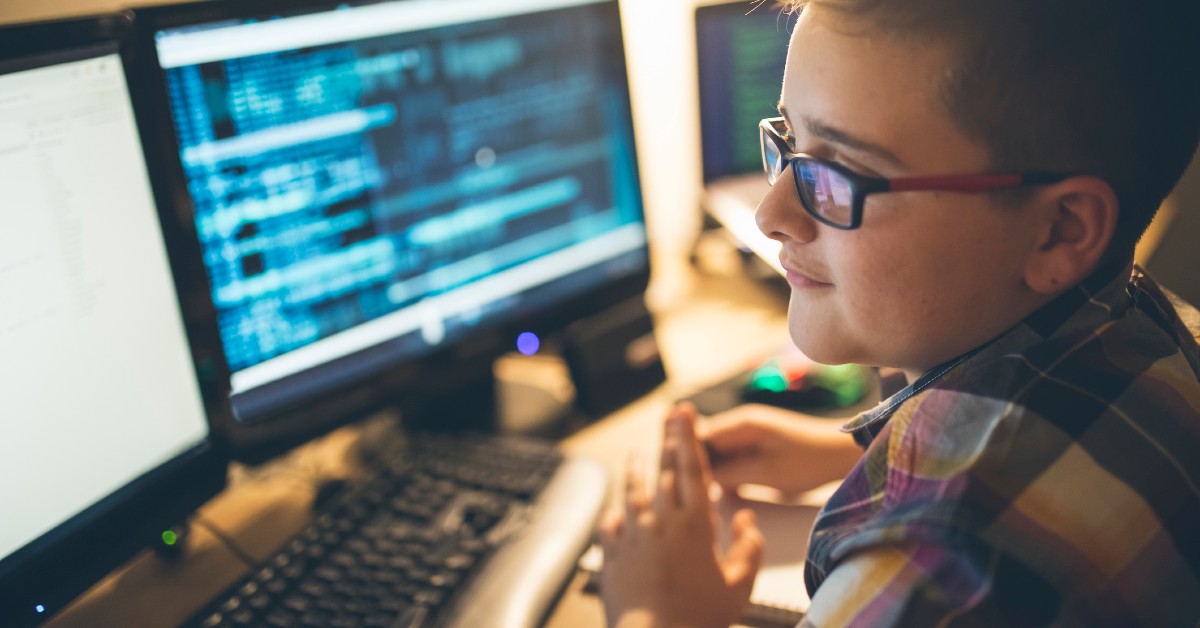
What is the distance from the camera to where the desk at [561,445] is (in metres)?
0.71

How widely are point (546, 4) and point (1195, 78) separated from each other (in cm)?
60

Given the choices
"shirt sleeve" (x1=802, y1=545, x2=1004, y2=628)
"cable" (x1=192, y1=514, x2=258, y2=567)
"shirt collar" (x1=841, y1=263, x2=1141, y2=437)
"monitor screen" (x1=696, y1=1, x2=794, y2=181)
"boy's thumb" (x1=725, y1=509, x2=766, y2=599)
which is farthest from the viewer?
"monitor screen" (x1=696, y1=1, x2=794, y2=181)

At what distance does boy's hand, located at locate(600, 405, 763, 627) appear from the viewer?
24.1 inches

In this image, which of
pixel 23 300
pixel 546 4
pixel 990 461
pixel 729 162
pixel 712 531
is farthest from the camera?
pixel 729 162

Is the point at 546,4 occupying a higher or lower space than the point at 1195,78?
higher

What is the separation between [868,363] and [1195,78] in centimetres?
26

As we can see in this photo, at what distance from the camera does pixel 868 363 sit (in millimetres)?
611

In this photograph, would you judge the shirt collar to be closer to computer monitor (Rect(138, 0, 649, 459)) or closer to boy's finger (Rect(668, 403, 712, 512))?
boy's finger (Rect(668, 403, 712, 512))

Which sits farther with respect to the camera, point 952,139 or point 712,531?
point 712,531

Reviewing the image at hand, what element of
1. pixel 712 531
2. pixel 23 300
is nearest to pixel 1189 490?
pixel 712 531

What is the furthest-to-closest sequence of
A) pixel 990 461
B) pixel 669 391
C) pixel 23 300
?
pixel 669 391 → pixel 23 300 → pixel 990 461

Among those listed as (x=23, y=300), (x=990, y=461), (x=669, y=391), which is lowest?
(x=669, y=391)

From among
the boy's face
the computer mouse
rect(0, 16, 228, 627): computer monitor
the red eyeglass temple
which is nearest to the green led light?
the computer mouse

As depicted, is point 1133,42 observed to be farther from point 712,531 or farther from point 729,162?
point 729,162
